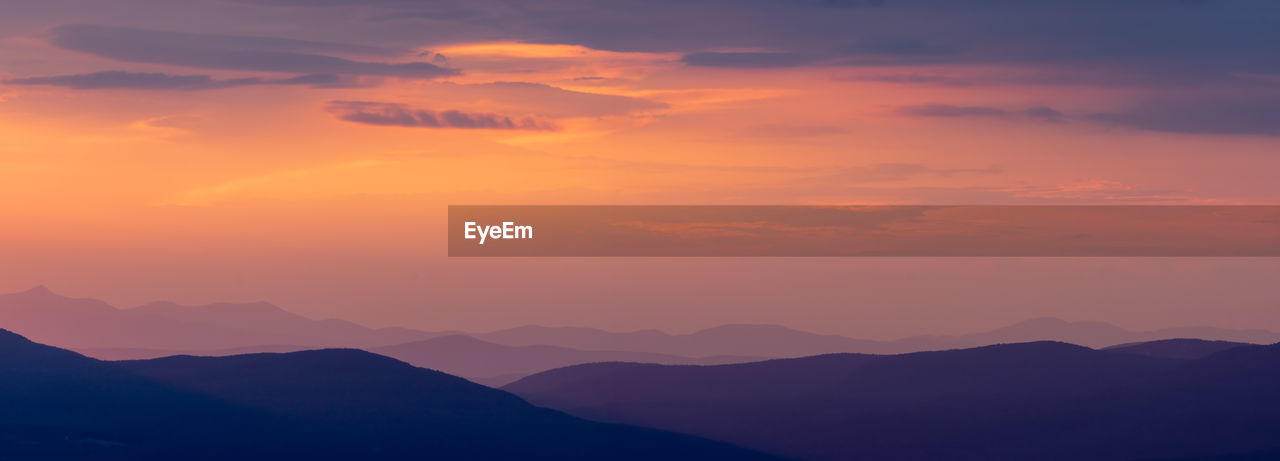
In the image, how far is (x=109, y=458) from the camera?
652 feet

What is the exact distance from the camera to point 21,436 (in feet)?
647

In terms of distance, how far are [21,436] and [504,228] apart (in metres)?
123

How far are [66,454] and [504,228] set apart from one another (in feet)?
375

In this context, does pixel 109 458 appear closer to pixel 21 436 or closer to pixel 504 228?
pixel 21 436

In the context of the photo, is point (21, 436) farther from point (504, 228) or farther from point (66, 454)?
point (504, 228)

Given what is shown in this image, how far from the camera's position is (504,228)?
111 metres

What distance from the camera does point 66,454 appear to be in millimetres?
192875

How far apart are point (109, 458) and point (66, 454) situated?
725cm

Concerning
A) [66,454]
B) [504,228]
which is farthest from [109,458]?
[504,228]

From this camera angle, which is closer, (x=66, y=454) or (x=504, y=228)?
(x=504, y=228)

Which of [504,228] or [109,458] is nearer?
[504,228]

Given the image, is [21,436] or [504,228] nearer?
[504,228]

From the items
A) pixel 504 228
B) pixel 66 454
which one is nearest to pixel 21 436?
pixel 66 454

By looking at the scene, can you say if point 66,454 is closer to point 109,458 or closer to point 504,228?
point 109,458
